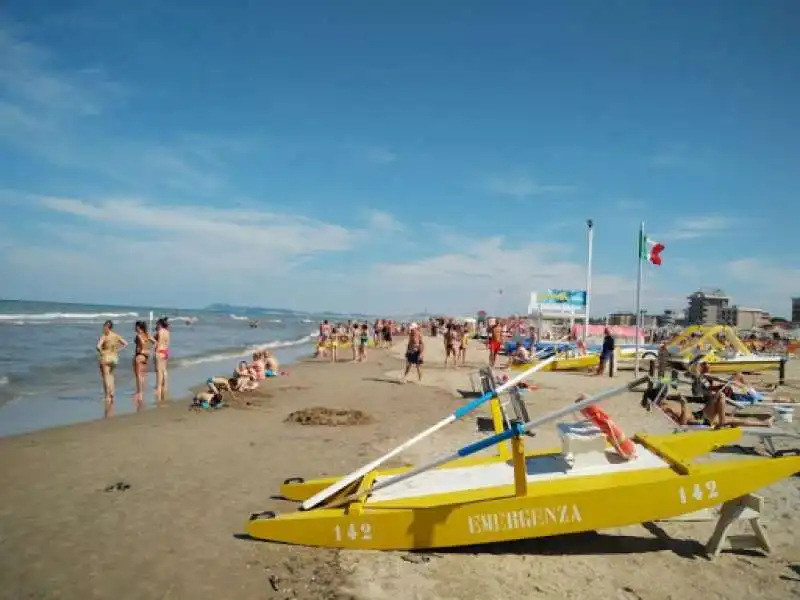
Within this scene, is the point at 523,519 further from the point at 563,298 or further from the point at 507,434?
the point at 563,298

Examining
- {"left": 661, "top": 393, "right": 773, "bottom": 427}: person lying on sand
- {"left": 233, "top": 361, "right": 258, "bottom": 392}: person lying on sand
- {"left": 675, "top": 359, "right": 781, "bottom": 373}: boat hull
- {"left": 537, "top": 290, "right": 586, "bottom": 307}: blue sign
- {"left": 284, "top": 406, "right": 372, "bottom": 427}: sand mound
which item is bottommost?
{"left": 284, "top": 406, "right": 372, "bottom": 427}: sand mound

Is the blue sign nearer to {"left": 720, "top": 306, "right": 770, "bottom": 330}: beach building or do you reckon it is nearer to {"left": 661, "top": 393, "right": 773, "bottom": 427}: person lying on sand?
{"left": 661, "top": 393, "right": 773, "bottom": 427}: person lying on sand

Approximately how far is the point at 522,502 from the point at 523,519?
0.48 feet

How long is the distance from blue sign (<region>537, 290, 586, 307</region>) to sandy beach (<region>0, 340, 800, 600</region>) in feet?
93.0

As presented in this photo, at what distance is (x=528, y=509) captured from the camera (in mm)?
4746

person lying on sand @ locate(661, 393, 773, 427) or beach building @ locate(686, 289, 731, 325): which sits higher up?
beach building @ locate(686, 289, 731, 325)

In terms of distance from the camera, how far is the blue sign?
36562 mm

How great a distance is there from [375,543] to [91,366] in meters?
18.8

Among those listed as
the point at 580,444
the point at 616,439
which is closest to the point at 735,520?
the point at 616,439

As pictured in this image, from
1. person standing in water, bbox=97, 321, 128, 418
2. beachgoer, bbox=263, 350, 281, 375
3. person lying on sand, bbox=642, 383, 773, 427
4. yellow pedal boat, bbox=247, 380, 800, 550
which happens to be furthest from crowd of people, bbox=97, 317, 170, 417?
person lying on sand, bbox=642, 383, 773, 427

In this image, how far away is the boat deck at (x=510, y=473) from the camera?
206 inches

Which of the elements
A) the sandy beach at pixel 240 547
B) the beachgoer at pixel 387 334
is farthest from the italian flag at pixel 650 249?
the beachgoer at pixel 387 334

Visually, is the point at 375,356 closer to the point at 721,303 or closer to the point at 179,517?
the point at 179,517

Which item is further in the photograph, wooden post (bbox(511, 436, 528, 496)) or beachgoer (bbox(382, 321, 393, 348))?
beachgoer (bbox(382, 321, 393, 348))
